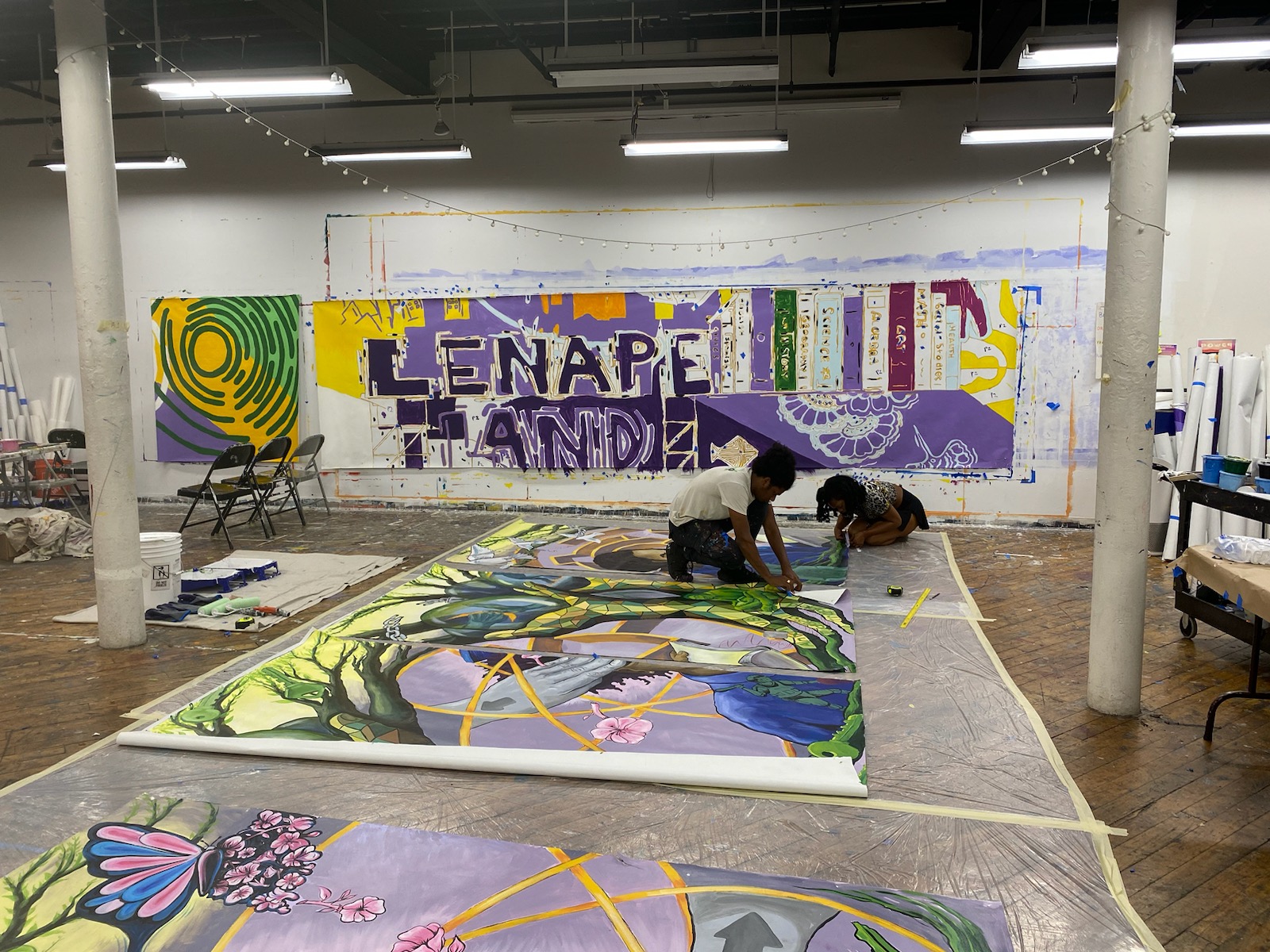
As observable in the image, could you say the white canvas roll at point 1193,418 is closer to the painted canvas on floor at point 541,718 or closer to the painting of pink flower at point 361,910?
the painted canvas on floor at point 541,718

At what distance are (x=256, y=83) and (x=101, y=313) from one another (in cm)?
179

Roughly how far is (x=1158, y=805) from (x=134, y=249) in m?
9.81

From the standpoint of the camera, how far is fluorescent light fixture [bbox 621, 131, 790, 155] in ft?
21.5

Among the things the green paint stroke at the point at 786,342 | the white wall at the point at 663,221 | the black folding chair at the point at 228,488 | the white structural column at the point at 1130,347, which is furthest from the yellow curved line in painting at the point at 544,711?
the green paint stroke at the point at 786,342

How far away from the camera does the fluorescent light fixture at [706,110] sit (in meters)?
7.73

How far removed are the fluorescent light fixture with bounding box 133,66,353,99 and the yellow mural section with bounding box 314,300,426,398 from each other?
314 centimetres

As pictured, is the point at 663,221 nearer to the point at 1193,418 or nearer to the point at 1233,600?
the point at 1193,418

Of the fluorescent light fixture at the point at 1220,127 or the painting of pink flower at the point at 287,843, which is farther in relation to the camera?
the fluorescent light fixture at the point at 1220,127

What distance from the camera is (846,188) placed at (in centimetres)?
795

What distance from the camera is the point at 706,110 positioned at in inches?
316

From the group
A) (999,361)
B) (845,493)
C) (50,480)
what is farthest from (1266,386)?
(50,480)

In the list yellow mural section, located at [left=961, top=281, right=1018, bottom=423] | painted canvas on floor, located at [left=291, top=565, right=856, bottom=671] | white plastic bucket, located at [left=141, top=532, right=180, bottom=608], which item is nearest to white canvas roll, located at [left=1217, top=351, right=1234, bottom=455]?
yellow mural section, located at [left=961, top=281, right=1018, bottom=423]

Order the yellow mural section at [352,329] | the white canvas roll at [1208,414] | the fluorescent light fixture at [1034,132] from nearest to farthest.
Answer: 1. the fluorescent light fixture at [1034,132]
2. the white canvas roll at [1208,414]
3. the yellow mural section at [352,329]

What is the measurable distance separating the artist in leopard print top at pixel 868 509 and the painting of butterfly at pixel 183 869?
4479mm
